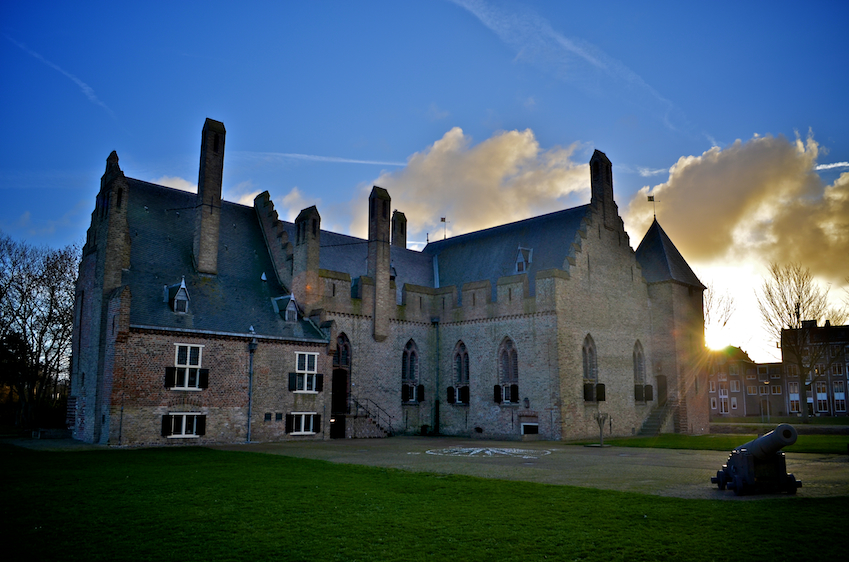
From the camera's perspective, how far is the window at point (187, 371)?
95.2ft

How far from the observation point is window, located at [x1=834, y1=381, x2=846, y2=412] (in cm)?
8550

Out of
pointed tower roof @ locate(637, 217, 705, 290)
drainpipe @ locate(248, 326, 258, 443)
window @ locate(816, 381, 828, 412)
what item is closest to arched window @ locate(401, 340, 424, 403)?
drainpipe @ locate(248, 326, 258, 443)

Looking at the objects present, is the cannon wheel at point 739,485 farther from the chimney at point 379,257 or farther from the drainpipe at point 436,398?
the drainpipe at point 436,398

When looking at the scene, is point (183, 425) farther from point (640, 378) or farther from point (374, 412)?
point (640, 378)

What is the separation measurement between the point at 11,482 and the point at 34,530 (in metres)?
6.51

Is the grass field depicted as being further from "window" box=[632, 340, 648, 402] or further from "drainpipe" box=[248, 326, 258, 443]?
"window" box=[632, 340, 648, 402]

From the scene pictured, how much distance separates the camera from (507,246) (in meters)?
42.7

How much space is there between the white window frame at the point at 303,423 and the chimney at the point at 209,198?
28.9 ft

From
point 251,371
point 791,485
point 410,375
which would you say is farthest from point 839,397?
point 791,485

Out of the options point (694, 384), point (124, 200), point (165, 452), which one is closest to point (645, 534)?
point (165, 452)

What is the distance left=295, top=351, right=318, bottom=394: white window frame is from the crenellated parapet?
14.9 ft

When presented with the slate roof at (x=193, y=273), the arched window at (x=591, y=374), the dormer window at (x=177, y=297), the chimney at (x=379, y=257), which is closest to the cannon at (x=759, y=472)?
the arched window at (x=591, y=374)

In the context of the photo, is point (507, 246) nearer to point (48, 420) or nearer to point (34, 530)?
point (48, 420)

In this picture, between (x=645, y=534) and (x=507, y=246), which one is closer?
(x=645, y=534)
